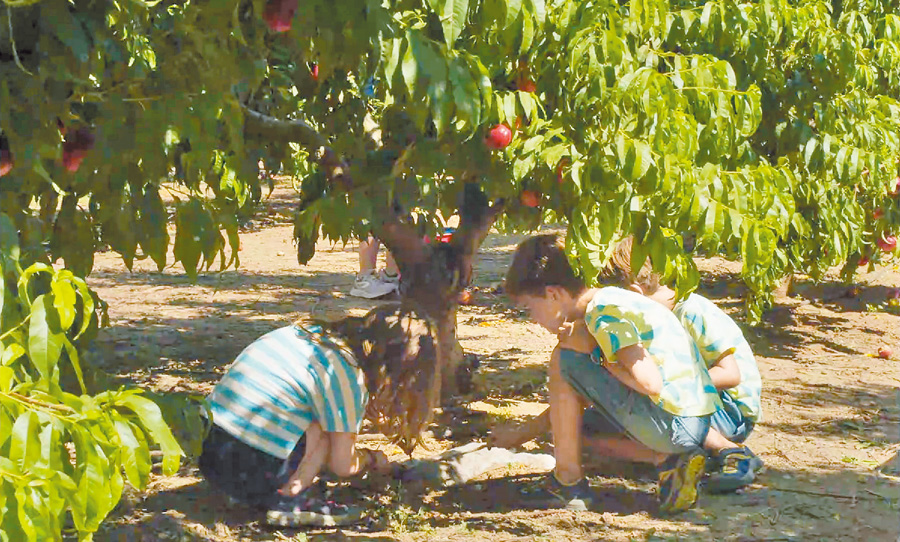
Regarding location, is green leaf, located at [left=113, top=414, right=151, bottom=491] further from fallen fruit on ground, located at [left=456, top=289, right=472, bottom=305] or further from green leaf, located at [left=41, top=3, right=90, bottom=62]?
fallen fruit on ground, located at [left=456, top=289, right=472, bottom=305]

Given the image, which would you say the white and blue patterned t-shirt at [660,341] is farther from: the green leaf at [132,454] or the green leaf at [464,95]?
the green leaf at [132,454]

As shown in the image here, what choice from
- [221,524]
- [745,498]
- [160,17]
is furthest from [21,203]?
[745,498]

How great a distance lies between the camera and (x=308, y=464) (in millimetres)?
3998

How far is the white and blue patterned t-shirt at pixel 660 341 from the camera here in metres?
3.94

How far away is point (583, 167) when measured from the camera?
2867 mm

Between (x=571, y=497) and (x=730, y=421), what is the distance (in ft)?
2.56

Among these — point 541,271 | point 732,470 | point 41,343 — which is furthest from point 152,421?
point 732,470

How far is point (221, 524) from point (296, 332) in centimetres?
69

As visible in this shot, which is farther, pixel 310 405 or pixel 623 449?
pixel 623 449

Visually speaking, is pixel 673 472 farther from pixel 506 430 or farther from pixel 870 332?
pixel 870 332

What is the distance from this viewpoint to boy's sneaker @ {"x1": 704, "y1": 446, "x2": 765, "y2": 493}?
4344mm

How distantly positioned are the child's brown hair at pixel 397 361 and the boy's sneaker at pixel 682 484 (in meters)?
0.86

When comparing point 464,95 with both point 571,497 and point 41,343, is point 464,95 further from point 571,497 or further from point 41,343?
point 571,497

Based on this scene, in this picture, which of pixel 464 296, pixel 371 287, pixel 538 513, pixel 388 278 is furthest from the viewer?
pixel 388 278
